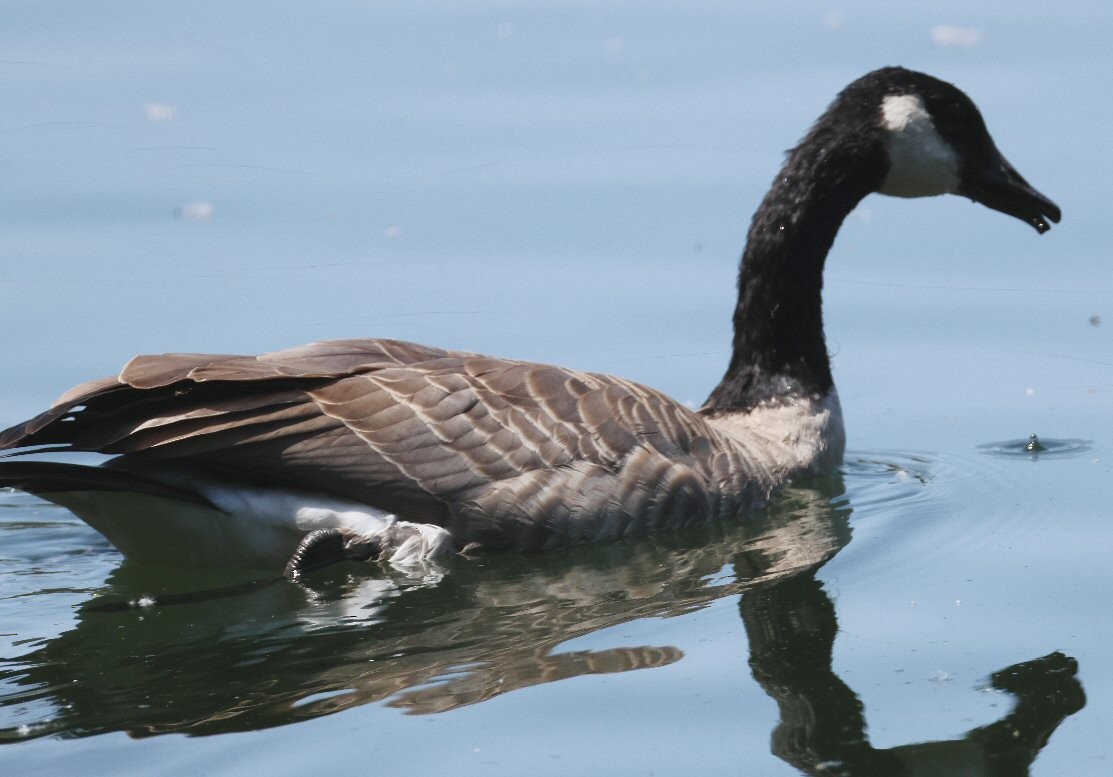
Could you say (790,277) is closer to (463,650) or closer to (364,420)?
(364,420)

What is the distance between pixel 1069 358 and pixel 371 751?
646cm

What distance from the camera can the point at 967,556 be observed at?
28.6ft

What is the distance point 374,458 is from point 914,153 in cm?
376

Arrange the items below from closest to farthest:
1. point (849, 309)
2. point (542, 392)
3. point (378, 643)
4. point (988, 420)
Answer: point (378, 643) → point (542, 392) → point (988, 420) → point (849, 309)

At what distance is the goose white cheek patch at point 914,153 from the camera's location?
10133 millimetres

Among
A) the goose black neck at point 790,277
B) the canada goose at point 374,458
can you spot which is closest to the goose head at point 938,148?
the goose black neck at point 790,277

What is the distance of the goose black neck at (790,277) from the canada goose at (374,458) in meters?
0.49

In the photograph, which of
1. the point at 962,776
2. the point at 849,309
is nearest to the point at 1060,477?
the point at 849,309

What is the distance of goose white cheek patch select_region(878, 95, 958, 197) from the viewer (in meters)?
10.1

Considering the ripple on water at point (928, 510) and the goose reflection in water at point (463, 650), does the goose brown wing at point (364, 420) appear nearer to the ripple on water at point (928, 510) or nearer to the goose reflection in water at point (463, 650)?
the goose reflection in water at point (463, 650)

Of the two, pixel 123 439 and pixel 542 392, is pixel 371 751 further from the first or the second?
pixel 542 392

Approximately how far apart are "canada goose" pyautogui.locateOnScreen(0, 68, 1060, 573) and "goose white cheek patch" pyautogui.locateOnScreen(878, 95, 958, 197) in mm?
1799

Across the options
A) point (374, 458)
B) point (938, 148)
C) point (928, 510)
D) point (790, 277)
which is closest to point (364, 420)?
point (374, 458)

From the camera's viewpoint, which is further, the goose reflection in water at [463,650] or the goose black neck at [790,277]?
the goose black neck at [790,277]
